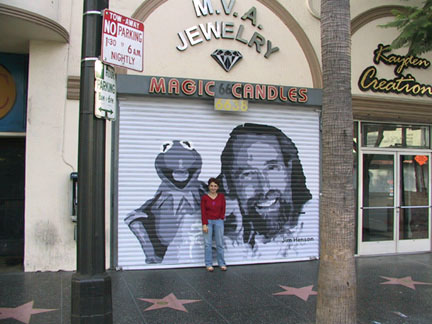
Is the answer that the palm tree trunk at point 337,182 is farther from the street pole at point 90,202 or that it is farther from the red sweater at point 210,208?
the red sweater at point 210,208

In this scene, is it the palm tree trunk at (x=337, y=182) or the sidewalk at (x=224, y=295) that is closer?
the palm tree trunk at (x=337, y=182)

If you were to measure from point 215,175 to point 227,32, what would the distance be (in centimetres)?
293

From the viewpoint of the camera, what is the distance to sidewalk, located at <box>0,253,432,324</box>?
5492 mm

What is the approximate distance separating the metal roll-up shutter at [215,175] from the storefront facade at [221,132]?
22mm

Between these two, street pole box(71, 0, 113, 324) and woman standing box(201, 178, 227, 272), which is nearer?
street pole box(71, 0, 113, 324)

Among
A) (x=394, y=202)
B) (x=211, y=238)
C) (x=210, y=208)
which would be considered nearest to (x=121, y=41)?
(x=210, y=208)

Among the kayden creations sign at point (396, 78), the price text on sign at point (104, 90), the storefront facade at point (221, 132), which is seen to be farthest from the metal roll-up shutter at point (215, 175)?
the price text on sign at point (104, 90)

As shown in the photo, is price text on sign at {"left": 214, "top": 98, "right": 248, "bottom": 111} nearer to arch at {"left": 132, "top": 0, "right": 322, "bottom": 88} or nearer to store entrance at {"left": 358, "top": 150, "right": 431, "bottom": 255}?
arch at {"left": 132, "top": 0, "right": 322, "bottom": 88}

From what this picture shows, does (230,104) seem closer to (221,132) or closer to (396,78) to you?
(221,132)

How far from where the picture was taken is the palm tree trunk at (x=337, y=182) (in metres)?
4.20

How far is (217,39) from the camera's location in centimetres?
828

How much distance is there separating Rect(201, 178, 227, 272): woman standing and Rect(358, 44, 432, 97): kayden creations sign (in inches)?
167

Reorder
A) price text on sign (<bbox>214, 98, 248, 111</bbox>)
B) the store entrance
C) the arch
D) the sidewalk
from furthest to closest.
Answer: the store entrance < the arch < price text on sign (<bbox>214, 98, 248, 111</bbox>) < the sidewalk

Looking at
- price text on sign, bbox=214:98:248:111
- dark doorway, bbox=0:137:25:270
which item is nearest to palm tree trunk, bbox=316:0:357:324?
price text on sign, bbox=214:98:248:111
